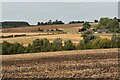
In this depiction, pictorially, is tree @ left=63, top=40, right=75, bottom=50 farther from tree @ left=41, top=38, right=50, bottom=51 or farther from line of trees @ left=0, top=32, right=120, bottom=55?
tree @ left=41, top=38, right=50, bottom=51

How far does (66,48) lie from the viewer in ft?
133

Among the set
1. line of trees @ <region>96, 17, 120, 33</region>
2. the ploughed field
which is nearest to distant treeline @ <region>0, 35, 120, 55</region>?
line of trees @ <region>96, 17, 120, 33</region>

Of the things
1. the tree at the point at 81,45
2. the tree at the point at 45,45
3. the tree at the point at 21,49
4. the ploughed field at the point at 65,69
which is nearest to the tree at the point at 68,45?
the tree at the point at 81,45

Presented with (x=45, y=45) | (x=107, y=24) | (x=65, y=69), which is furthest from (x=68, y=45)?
(x=65, y=69)

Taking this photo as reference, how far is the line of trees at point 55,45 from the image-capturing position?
1521 inches

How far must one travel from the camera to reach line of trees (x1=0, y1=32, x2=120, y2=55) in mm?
38625

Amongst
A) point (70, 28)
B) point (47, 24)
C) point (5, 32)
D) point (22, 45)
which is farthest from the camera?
point (47, 24)

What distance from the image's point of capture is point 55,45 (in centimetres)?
4125

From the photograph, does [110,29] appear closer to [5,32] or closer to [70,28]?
[70,28]

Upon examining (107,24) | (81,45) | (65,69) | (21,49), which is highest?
(107,24)

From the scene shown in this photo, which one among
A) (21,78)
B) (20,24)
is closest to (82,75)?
(21,78)

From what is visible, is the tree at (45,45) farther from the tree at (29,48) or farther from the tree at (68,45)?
the tree at (68,45)

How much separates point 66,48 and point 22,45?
5.87 metres

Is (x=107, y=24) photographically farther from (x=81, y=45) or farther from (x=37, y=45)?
(x=37, y=45)
